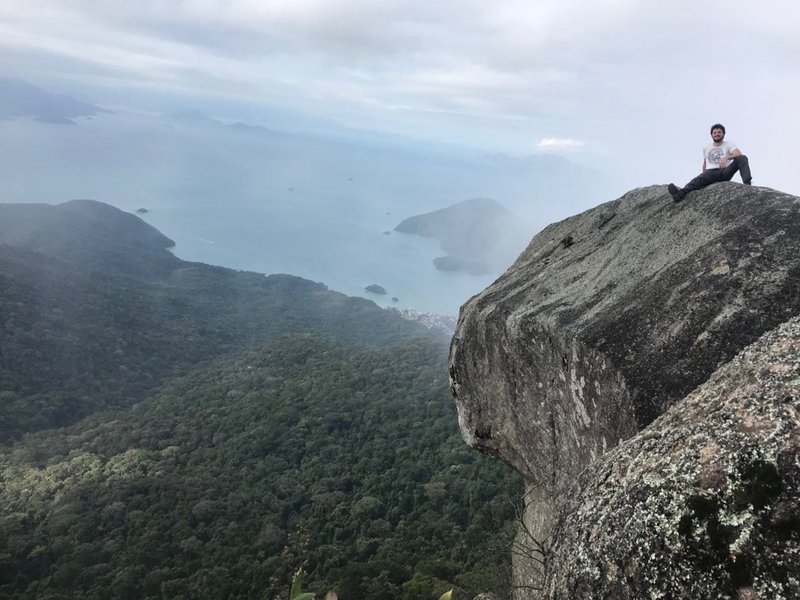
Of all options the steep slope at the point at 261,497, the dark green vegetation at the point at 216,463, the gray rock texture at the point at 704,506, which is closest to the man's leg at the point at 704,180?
the gray rock texture at the point at 704,506

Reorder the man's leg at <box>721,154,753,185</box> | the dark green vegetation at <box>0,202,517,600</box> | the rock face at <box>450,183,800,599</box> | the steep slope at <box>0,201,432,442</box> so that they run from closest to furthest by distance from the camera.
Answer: the rock face at <box>450,183,800,599</box> < the man's leg at <box>721,154,753,185</box> < the dark green vegetation at <box>0,202,517,600</box> < the steep slope at <box>0,201,432,442</box>

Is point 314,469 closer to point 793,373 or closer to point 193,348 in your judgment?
point 793,373

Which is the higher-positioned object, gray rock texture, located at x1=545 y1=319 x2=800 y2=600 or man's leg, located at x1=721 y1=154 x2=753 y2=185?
man's leg, located at x1=721 y1=154 x2=753 y2=185

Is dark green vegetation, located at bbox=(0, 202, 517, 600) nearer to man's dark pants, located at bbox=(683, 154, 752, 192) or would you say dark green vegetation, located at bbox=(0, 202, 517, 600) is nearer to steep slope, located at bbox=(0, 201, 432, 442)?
steep slope, located at bbox=(0, 201, 432, 442)

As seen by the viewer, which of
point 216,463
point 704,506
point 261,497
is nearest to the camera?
point 704,506

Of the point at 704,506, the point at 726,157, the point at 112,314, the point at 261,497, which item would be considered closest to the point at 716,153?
the point at 726,157

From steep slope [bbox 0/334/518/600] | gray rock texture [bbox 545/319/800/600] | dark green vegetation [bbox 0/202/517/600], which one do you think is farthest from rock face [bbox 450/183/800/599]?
steep slope [bbox 0/334/518/600]

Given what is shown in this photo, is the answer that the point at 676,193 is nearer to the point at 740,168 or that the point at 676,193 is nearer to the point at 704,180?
the point at 704,180

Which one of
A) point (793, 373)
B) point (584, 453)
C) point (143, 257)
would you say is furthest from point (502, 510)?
point (143, 257)
